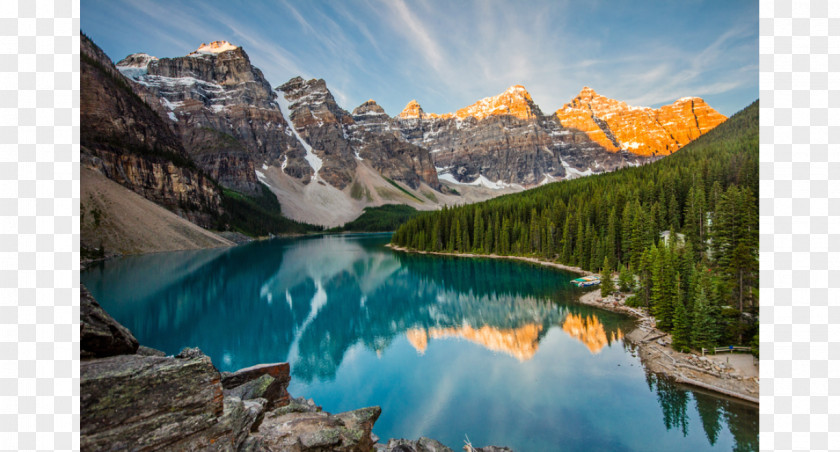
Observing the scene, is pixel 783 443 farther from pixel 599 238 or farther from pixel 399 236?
pixel 399 236

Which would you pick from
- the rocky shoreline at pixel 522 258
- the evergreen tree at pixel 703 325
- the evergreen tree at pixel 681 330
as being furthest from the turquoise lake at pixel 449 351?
the rocky shoreline at pixel 522 258

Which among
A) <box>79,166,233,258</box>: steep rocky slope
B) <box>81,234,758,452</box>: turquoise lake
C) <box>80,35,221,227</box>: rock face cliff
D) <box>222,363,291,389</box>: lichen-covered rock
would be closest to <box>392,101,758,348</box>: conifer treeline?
<box>81,234,758,452</box>: turquoise lake

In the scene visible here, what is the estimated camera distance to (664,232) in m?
44.3

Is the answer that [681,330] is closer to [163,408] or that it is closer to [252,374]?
[252,374]

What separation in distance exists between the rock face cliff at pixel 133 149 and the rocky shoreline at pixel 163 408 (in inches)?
3699

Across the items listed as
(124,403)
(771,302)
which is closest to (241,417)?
(124,403)

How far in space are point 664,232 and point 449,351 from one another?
37370 mm

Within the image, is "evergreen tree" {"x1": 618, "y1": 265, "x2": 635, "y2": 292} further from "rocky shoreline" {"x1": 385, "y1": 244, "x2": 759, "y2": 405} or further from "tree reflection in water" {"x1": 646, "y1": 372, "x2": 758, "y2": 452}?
"tree reflection in water" {"x1": 646, "y1": 372, "x2": 758, "y2": 452}

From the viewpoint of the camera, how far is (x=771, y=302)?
16.2ft

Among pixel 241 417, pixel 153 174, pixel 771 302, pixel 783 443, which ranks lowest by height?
pixel 241 417

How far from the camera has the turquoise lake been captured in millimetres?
12758

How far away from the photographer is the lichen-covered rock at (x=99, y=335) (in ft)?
17.5

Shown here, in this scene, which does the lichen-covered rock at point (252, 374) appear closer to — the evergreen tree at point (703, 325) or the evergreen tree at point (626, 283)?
the evergreen tree at point (703, 325)

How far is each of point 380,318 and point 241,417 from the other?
24902mm
